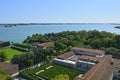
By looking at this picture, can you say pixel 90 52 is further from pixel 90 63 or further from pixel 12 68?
pixel 12 68

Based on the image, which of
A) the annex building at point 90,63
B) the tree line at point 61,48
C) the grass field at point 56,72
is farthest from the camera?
the tree line at point 61,48

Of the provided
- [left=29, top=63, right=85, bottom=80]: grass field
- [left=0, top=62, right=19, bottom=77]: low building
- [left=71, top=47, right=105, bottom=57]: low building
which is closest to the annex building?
[left=71, top=47, right=105, bottom=57]: low building

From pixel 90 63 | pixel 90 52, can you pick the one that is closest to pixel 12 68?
pixel 90 63

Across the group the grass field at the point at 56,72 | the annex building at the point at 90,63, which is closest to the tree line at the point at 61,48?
the grass field at the point at 56,72

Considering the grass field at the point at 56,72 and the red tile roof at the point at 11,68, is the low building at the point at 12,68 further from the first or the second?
the grass field at the point at 56,72

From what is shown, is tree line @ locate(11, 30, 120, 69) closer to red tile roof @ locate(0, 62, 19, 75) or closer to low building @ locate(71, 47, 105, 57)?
red tile roof @ locate(0, 62, 19, 75)

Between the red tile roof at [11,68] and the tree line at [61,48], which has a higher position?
the tree line at [61,48]

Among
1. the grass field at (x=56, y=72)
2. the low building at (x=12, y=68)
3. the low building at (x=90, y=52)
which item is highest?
the low building at (x=90, y=52)

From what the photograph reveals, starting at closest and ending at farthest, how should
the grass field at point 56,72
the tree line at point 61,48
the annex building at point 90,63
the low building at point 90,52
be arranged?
1. the annex building at point 90,63
2. the grass field at point 56,72
3. the tree line at point 61,48
4. the low building at point 90,52

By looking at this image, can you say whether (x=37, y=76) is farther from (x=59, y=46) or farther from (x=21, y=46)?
(x=21, y=46)

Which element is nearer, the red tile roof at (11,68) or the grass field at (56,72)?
the grass field at (56,72)
